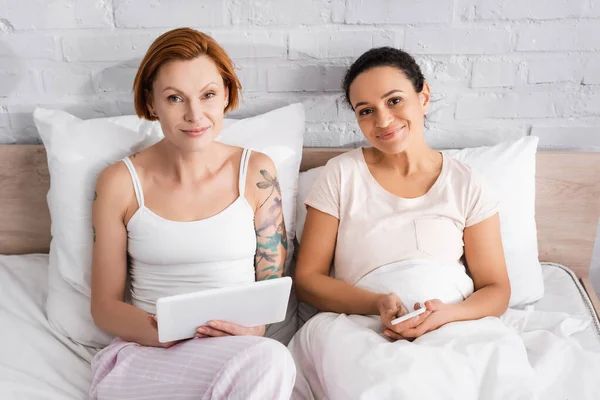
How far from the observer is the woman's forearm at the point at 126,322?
45.2 inches

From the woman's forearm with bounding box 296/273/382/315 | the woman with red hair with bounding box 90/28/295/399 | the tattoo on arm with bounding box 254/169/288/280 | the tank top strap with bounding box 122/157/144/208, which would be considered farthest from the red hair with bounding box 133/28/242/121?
the woman's forearm with bounding box 296/273/382/315

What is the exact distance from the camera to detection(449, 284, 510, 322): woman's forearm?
46.6 inches

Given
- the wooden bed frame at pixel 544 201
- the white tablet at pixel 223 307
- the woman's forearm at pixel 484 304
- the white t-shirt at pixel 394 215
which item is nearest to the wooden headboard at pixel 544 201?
the wooden bed frame at pixel 544 201

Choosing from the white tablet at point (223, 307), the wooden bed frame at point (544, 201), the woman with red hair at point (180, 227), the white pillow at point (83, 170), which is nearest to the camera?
the white tablet at point (223, 307)

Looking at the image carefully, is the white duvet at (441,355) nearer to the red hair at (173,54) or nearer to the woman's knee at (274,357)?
the woman's knee at (274,357)

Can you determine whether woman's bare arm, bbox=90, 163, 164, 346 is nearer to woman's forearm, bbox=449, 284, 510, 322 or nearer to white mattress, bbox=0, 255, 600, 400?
white mattress, bbox=0, 255, 600, 400

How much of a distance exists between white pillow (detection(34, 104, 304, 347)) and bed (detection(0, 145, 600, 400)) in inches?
2.3

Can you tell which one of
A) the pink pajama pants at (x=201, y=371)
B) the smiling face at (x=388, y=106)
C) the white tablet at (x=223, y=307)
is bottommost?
the pink pajama pants at (x=201, y=371)

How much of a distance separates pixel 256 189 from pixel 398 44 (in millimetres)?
528

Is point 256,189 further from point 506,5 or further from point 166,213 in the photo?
point 506,5

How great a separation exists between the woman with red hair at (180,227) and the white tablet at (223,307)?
0.11ft

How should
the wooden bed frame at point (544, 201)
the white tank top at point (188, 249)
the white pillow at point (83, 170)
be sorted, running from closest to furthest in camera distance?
the white tank top at point (188, 249), the white pillow at point (83, 170), the wooden bed frame at point (544, 201)

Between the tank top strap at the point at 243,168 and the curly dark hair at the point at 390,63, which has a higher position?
the curly dark hair at the point at 390,63

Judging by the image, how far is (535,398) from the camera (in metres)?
0.99
